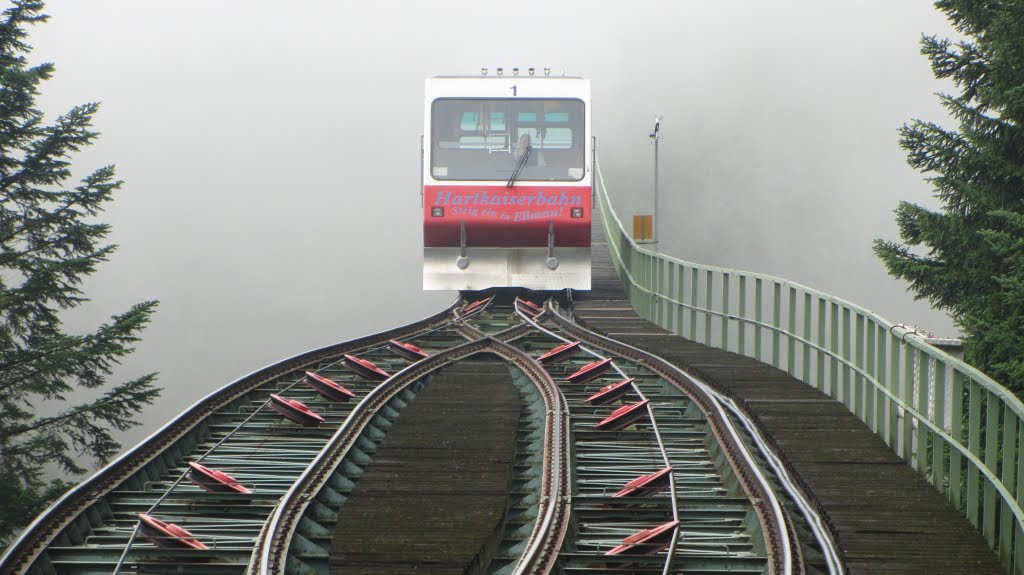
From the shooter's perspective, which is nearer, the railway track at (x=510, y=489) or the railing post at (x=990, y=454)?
the railway track at (x=510, y=489)

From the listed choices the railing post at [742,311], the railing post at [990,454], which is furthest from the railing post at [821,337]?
the railing post at [990,454]

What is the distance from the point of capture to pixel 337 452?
1110cm

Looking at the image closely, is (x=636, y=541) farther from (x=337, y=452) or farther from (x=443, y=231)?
(x=443, y=231)

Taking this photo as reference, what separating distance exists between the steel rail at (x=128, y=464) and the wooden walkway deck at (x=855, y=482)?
185 inches

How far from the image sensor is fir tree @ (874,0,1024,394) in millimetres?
14906

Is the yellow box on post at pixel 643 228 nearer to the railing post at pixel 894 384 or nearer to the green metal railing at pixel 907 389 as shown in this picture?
the green metal railing at pixel 907 389

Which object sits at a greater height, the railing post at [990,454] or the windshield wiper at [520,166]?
the windshield wiper at [520,166]

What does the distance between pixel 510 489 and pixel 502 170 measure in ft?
39.4

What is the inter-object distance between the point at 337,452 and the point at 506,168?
1142 centimetres

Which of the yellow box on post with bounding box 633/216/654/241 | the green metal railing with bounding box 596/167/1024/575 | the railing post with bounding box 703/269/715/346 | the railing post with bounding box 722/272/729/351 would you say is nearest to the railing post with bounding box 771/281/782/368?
the green metal railing with bounding box 596/167/1024/575

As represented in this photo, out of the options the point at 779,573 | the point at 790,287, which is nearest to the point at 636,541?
the point at 779,573

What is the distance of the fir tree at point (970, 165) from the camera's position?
14.9 m

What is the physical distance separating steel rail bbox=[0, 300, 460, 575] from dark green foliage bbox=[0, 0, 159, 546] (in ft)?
21.0

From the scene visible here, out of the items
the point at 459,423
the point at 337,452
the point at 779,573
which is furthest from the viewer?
the point at 459,423
